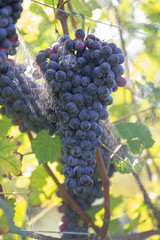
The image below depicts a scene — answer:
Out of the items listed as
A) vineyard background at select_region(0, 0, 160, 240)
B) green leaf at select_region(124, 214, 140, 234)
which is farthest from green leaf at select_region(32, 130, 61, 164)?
green leaf at select_region(124, 214, 140, 234)

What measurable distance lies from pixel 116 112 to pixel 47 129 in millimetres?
748

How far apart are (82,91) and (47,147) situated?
301 millimetres

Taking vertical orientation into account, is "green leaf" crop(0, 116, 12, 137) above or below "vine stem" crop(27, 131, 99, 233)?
above

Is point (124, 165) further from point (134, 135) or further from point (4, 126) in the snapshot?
point (4, 126)

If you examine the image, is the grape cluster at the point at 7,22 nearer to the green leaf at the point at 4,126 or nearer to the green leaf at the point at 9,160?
the green leaf at the point at 9,160

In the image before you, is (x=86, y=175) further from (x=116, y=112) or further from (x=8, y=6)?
(x=116, y=112)

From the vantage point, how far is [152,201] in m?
1.30

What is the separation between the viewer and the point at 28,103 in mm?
950

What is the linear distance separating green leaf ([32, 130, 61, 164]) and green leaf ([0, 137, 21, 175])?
0.09 m

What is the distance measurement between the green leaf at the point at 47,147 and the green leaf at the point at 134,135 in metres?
0.28

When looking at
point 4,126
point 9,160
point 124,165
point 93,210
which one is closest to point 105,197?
point 124,165

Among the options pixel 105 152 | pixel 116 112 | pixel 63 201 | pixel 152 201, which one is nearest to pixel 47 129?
pixel 105 152

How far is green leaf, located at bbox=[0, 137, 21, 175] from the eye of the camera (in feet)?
3.07

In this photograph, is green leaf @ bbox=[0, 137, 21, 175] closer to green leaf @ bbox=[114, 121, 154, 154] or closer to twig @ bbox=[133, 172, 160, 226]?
green leaf @ bbox=[114, 121, 154, 154]
